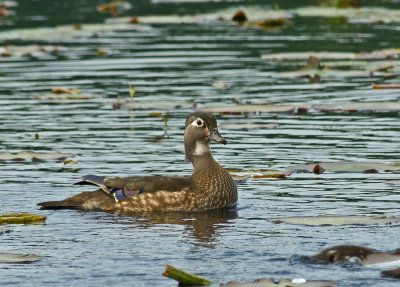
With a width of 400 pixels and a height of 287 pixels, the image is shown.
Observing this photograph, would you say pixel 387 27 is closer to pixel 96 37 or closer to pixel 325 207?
pixel 96 37

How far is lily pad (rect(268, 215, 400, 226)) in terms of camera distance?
10445 mm

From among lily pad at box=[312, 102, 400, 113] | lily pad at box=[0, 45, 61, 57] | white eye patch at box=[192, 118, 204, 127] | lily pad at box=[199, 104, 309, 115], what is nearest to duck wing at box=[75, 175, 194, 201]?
white eye patch at box=[192, 118, 204, 127]

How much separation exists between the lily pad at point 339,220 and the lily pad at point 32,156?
→ 4665 millimetres

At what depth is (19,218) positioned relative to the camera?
11.0 meters

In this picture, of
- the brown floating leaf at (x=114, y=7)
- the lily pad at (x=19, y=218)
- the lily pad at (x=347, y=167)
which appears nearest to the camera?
the lily pad at (x=19, y=218)

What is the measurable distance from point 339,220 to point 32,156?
18.0 feet

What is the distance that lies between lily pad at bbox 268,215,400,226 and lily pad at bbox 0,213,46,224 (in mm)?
2610

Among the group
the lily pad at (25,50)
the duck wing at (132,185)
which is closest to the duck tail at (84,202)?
the duck wing at (132,185)

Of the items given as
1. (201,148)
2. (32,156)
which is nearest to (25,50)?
(32,156)

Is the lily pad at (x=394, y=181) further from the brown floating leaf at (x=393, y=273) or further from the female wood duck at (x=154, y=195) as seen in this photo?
the brown floating leaf at (x=393, y=273)

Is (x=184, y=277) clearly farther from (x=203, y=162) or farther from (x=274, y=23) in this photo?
(x=274, y=23)

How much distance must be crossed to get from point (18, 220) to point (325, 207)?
3.38 metres

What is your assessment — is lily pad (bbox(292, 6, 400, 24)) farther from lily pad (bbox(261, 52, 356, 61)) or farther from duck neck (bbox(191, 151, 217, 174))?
duck neck (bbox(191, 151, 217, 174))

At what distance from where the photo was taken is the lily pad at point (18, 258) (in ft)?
30.3
